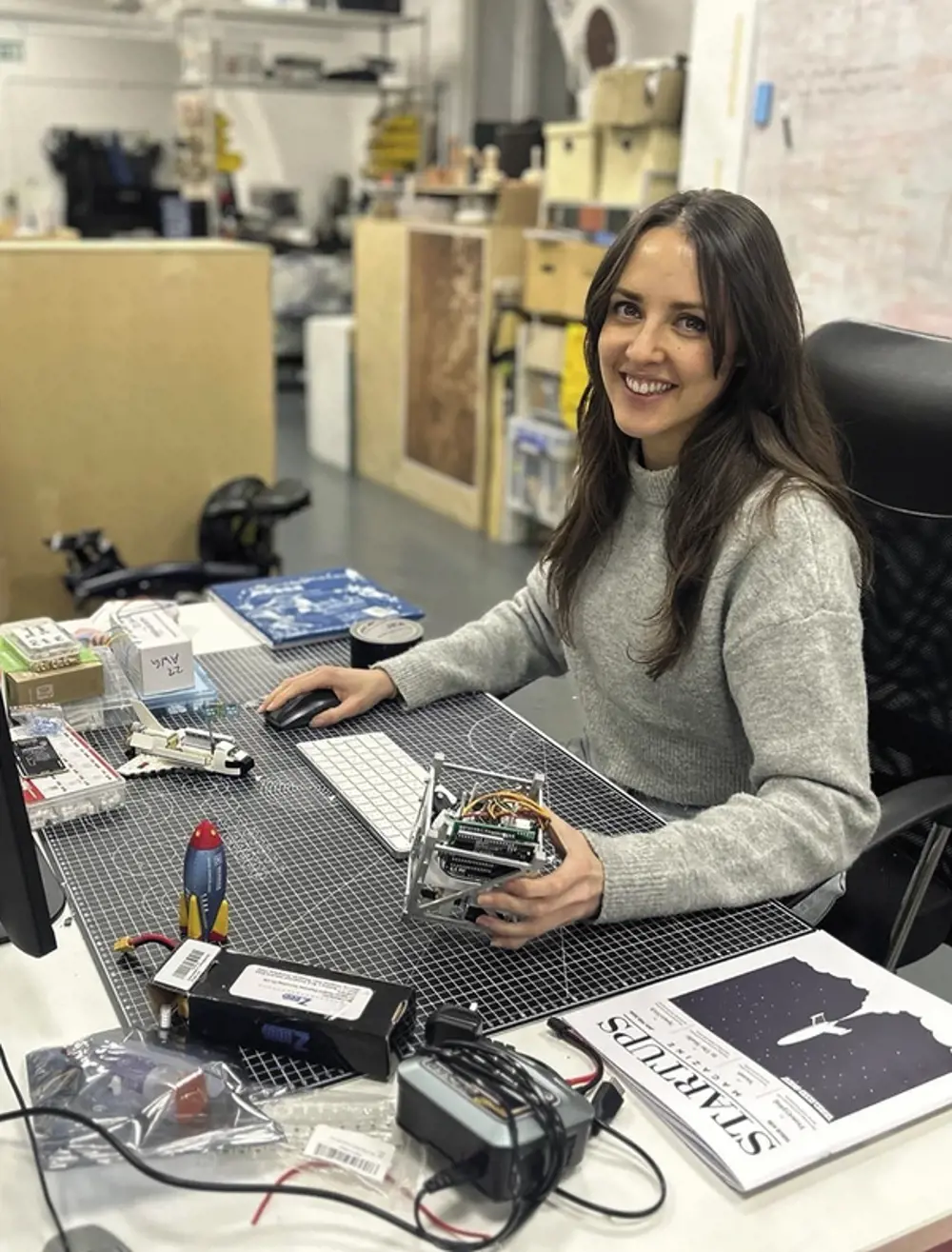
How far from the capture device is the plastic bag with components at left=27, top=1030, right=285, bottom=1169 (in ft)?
2.69

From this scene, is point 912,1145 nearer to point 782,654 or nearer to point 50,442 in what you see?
point 782,654

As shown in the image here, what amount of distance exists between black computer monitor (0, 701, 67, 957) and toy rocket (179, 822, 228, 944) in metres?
0.14

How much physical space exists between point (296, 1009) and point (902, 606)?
936 mm

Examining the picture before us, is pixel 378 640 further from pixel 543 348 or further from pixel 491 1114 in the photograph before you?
pixel 543 348

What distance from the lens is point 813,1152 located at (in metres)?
0.82

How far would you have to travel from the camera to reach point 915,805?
132cm

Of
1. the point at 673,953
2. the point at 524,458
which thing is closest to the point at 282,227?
the point at 524,458

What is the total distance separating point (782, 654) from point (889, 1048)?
380 millimetres

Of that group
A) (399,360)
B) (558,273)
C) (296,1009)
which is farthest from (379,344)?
(296,1009)

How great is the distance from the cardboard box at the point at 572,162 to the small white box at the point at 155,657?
10.00 ft

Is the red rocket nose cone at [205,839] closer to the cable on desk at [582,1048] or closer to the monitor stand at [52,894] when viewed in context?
the monitor stand at [52,894]

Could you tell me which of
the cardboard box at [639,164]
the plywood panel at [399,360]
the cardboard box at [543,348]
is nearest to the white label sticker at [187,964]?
the cardboard box at [639,164]

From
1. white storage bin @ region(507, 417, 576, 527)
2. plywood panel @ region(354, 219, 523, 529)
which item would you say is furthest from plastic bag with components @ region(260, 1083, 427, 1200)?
plywood panel @ region(354, 219, 523, 529)

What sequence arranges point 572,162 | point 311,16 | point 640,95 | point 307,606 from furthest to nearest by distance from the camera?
→ point 311,16 → point 572,162 → point 640,95 → point 307,606
